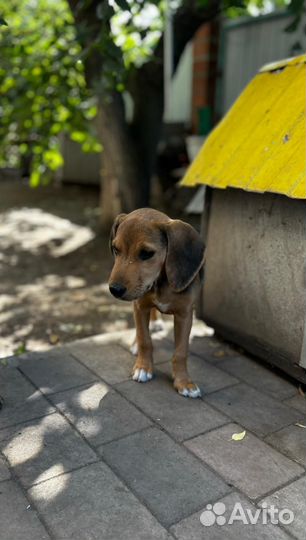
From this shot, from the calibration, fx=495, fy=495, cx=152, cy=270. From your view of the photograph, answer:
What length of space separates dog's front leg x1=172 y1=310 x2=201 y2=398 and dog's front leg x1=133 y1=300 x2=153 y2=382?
22cm

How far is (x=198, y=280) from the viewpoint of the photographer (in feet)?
11.7

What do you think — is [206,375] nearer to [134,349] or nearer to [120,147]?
[134,349]

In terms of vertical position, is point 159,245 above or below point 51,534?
above

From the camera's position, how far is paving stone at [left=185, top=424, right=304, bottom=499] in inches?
102

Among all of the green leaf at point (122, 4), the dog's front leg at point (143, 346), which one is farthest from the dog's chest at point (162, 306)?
the green leaf at point (122, 4)

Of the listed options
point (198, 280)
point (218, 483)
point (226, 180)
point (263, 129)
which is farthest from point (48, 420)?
point (263, 129)

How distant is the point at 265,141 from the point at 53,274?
16.0ft

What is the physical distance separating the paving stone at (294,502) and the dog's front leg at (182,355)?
1.01 metres

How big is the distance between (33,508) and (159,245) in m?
1.59

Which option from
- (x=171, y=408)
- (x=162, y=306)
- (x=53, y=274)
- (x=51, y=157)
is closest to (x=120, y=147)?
(x=51, y=157)

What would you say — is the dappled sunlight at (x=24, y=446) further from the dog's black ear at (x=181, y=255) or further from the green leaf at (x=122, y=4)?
the green leaf at (x=122, y=4)

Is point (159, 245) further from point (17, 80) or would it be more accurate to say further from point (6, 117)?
point (6, 117)

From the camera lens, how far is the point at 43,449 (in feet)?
9.18

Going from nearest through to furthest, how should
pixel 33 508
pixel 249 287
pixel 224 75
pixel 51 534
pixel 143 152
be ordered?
pixel 51 534, pixel 33 508, pixel 249 287, pixel 143 152, pixel 224 75
